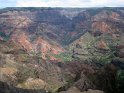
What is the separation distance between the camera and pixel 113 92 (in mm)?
137500

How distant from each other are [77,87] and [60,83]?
155 feet

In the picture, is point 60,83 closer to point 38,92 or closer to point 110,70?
point 38,92

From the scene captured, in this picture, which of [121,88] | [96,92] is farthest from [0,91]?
[121,88]

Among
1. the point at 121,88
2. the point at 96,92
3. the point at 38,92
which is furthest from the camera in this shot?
the point at 38,92

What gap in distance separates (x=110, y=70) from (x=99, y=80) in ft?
28.0

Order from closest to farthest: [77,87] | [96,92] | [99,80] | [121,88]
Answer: [121,88]
[96,92]
[77,87]
[99,80]

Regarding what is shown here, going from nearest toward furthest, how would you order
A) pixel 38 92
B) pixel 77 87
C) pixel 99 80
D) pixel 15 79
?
pixel 77 87 < pixel 99 80 < pixel 38 92 < pixel 15 79

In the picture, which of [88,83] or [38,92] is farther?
[38,92]

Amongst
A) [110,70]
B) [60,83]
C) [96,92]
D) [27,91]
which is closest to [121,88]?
[96,92]

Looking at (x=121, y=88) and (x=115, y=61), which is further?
(x=115, y=61)

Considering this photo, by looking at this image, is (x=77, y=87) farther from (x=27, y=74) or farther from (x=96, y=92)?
(x=27, y=74)

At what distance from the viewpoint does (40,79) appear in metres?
196

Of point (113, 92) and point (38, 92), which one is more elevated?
point (113, 92)

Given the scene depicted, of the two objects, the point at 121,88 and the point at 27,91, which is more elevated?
the point at 121,88
